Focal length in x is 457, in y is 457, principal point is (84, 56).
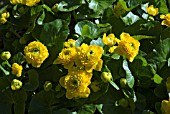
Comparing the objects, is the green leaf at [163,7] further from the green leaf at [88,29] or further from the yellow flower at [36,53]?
the yellow flower at [36,53]

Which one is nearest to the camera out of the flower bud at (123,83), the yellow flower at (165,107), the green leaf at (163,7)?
the yellow flower at (165,107)

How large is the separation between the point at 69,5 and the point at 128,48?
393mm

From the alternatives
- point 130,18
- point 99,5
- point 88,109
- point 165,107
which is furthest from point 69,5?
point 165,107

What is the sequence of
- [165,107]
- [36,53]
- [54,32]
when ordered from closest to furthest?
[165,107] → [36,53] → [54,32]

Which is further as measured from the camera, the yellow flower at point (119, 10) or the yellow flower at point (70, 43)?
the yellow flower at point (119, 10)

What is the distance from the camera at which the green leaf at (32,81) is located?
59.1 inches

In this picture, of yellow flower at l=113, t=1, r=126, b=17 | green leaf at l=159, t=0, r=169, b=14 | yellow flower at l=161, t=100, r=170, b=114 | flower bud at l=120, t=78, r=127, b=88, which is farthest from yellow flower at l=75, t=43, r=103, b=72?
green leaf at l=159, t=0, r=169, b=14

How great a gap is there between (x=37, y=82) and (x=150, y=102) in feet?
1.23

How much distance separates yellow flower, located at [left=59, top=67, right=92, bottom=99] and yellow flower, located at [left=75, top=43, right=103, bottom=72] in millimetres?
21

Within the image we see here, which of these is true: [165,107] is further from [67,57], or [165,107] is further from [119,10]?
[119,10]

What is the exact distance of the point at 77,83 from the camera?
137 centimetres

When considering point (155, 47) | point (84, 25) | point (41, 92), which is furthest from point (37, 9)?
point (155, 47)

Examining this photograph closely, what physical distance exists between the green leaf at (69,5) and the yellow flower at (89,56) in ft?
1.04

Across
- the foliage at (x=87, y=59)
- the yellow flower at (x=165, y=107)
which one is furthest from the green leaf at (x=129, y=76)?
the yellow flower at (x=165, y=107)
